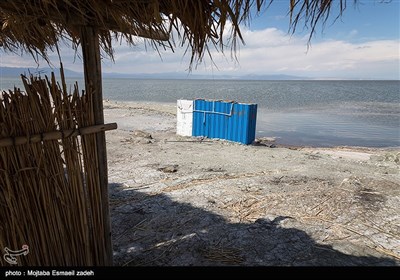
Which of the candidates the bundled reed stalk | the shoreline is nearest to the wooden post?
the bundled reed stalk

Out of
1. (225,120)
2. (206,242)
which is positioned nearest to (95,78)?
(206,242)

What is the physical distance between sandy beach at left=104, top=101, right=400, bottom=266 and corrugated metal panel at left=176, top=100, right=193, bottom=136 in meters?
4.26

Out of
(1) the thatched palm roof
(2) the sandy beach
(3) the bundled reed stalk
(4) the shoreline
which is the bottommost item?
(4) the shoreline

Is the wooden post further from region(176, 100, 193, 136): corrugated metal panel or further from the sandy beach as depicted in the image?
region(176, 100, 193, 136): corrugated metal panel

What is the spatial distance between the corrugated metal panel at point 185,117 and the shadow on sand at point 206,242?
8.58m

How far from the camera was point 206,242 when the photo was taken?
14.0 ft

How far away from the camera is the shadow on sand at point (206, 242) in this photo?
3.82m

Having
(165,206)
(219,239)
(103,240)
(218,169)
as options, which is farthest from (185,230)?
(218,169)

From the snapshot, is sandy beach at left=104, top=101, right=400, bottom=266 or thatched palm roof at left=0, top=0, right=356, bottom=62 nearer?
thatched palm roof at left=0, top=0, right=356, bottom=62

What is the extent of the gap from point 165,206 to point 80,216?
2957 millimetres

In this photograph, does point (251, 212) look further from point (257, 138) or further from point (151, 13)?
point (257, 138)

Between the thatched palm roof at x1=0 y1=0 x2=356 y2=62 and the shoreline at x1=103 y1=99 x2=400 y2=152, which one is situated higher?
the thatched palm roof at x1=0 y1=0 x2=356 y2=62

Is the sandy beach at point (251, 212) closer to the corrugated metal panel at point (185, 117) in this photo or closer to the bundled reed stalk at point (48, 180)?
the bundled reed stalk at point (48, 180)

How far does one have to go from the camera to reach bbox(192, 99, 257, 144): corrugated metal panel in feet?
39.9
